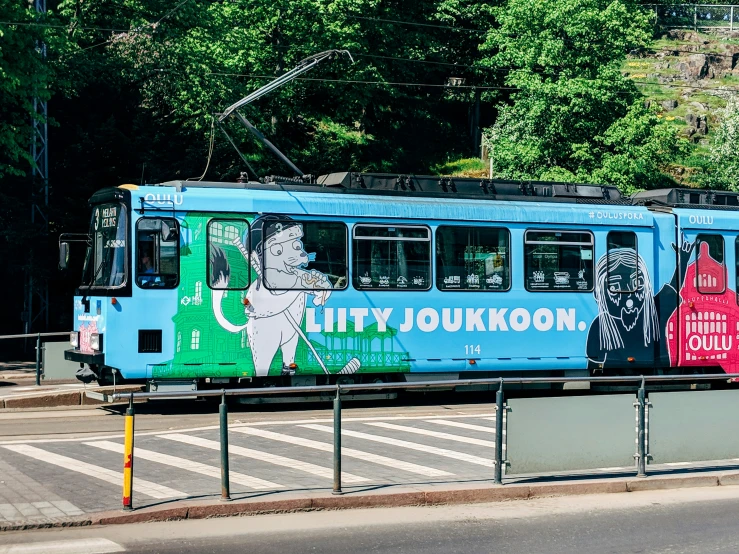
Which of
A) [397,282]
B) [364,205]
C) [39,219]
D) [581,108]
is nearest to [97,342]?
[364,205]

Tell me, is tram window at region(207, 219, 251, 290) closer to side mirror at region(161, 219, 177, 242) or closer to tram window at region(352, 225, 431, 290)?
side mirror at region(161, 219, 177, 242)

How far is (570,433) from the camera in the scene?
11664mm

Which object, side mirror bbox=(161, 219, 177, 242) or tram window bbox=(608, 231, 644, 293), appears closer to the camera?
side mirror bbox=(161, 219, 177, 242)

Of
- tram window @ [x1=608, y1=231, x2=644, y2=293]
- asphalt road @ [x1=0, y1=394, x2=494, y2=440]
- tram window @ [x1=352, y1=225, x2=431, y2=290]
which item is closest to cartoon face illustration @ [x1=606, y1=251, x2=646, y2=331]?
tram window @ [x1=608, y1=231, x2=644, y2=293]

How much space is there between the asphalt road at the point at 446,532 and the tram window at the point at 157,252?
787cm

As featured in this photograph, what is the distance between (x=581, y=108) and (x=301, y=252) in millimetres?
29369

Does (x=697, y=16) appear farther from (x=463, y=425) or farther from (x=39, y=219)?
(x=463, y=425)

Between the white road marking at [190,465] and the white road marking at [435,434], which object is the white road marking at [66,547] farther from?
the white road marking at [435,434]

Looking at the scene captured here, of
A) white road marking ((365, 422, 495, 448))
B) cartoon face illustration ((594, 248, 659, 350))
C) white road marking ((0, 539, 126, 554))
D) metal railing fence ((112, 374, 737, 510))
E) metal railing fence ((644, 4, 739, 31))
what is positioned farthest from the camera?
metal railing fence ((644, 4, 739, 31))

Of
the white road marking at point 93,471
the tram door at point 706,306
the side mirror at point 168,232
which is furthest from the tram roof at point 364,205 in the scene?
the white road marking at point 93,471

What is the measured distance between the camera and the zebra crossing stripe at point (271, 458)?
11731 mm

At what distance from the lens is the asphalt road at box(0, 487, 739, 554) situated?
29.2 ft

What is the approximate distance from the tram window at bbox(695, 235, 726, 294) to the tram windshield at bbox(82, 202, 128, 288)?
458 inches

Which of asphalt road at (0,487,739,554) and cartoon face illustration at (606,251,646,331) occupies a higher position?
cartoon face illustration at (606,251,646,331)
